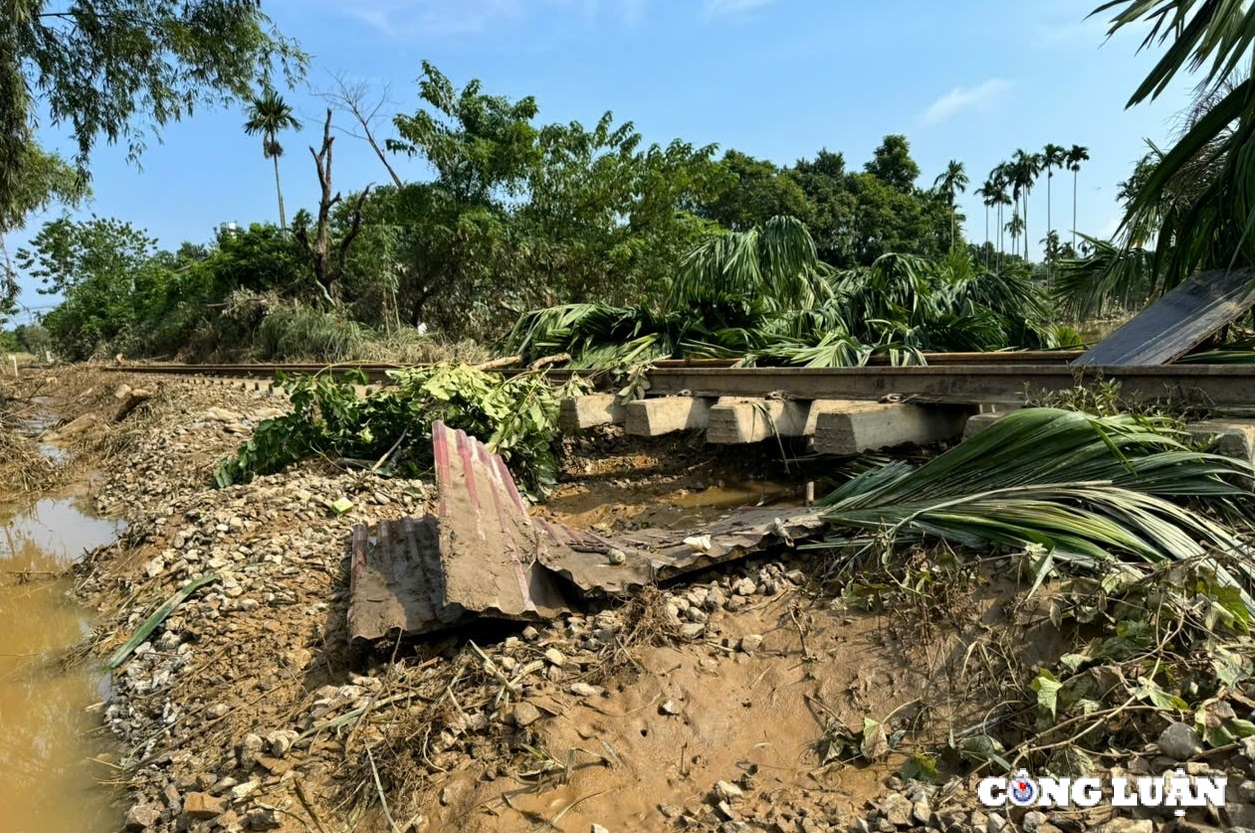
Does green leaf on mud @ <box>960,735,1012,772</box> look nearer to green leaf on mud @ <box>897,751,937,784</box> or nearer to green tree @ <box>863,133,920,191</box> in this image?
green leaf on mud @ <box>897,751,937,784</box>

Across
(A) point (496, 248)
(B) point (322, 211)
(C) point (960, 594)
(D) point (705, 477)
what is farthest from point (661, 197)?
(C) point (960, 594)

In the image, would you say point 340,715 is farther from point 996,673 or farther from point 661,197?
point 661,197

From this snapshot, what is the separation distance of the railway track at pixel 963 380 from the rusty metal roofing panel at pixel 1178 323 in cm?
19

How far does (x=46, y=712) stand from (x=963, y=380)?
4.64 metres

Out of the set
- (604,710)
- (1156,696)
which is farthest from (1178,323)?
(604,710)

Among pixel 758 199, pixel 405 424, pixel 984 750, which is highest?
pixel 758 199

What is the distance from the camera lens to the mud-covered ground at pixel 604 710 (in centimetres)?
186

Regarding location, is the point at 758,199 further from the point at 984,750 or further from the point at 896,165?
the point at 984,750

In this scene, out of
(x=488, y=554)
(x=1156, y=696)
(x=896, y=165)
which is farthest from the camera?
(x=896, y=165)

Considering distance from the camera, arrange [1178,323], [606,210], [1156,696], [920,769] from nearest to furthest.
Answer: [1156,696], [920,769], [1178,323], [606,210]

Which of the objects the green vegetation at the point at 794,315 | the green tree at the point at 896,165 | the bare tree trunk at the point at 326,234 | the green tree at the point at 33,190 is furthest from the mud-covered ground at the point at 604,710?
the green tree at the point at 896,165

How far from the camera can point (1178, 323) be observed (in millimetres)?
3773

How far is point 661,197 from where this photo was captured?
15.7m

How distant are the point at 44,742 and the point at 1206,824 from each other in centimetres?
386
